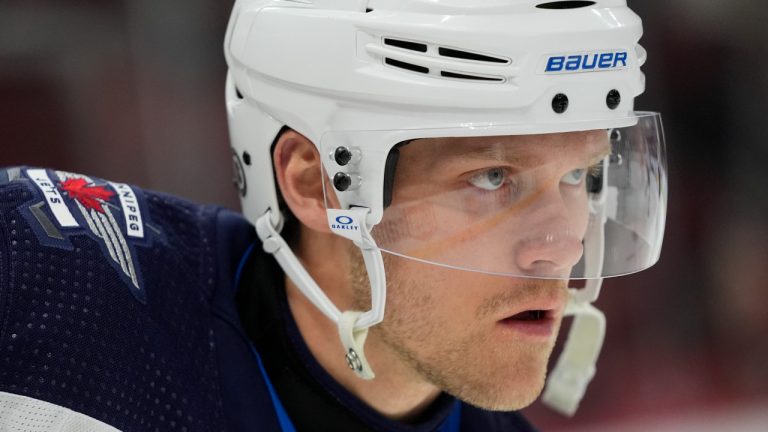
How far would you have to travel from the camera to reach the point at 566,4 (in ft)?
4.33

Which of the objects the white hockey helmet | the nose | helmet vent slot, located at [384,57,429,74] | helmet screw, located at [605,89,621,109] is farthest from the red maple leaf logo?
helmet screw, located at [605,89,621,109]

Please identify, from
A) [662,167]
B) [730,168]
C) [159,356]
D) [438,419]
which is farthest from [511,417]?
[730,168]

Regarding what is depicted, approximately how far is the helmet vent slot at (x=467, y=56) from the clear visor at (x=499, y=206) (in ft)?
0.35

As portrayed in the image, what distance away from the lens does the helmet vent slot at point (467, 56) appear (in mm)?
1292

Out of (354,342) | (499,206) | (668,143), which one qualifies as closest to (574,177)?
(499,206)

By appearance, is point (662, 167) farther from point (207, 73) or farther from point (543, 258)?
point (207, 73)

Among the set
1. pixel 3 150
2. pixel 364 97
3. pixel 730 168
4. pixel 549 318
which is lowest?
pixel 730 168

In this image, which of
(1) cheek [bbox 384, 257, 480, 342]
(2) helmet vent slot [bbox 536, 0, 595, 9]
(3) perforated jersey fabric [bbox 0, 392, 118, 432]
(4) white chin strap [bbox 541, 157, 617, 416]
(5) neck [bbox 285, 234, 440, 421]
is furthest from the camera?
(4) white chin strap [bbox 541, 157, 617, 416]

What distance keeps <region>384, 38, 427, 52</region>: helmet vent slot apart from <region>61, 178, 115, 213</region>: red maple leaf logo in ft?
1.58

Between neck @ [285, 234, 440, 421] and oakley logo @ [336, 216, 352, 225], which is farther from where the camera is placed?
neck @ [285, 234, 440, 421]

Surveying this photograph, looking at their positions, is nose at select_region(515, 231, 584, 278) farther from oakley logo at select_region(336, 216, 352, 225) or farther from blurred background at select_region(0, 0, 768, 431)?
blurred background at select_region(0, 0, 768, 431)

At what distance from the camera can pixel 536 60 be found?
50.4 inches

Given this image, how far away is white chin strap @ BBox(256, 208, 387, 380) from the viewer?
1382 millimetres

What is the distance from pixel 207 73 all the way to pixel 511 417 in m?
1.55
